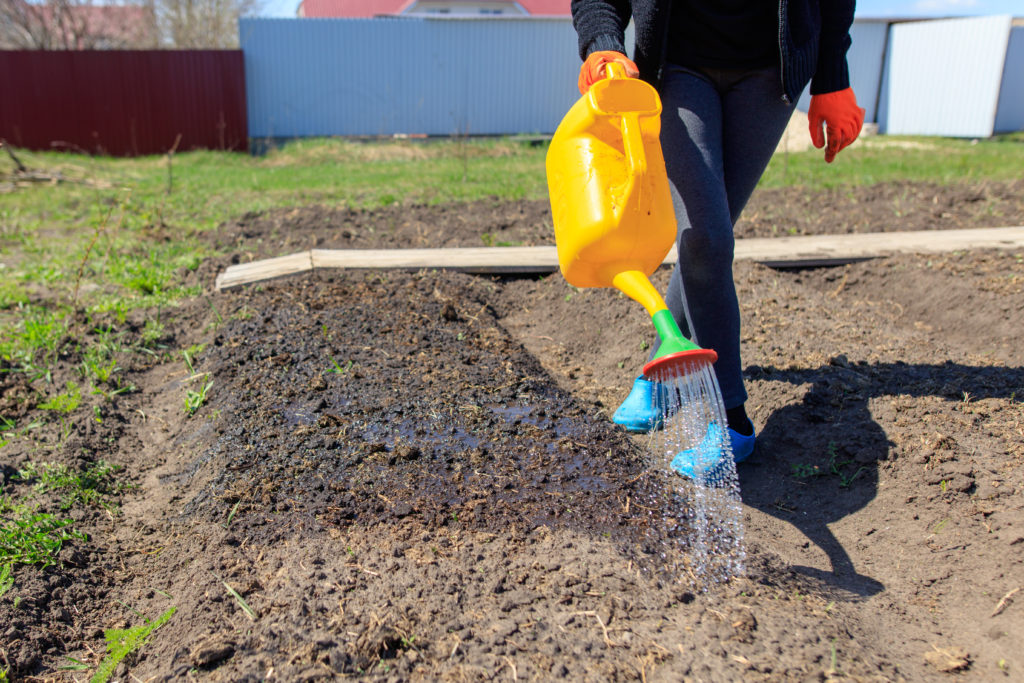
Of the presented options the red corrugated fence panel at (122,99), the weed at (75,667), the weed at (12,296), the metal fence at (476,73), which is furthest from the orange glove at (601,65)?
the red corrugated fence panel at (122,99)

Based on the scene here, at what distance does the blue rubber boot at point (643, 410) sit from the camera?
2.41m

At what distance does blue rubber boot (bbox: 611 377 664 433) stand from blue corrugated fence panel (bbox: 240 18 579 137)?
11.0m

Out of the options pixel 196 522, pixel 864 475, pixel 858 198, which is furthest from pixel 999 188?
pixel 196 522

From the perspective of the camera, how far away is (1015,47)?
13.9m

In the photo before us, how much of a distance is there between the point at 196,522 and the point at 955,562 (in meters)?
1.86

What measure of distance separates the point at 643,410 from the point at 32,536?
174cm

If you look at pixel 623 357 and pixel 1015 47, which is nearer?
pixel 623 357

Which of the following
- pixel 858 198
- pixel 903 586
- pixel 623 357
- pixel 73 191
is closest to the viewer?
pixel 903 586

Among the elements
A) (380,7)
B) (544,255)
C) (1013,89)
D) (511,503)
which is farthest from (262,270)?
(380,7)

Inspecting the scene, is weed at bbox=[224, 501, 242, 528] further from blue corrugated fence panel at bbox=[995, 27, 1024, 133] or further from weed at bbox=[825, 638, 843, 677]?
blue corrugated fence panel at bbox=[995, 27, 1024, 133]

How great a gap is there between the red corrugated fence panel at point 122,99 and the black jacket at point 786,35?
1194 centimetres

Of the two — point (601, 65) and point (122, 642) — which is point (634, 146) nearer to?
point (601, 65)

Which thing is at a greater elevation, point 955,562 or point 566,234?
point 566,234

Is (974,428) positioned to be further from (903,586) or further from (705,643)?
(705,643)
